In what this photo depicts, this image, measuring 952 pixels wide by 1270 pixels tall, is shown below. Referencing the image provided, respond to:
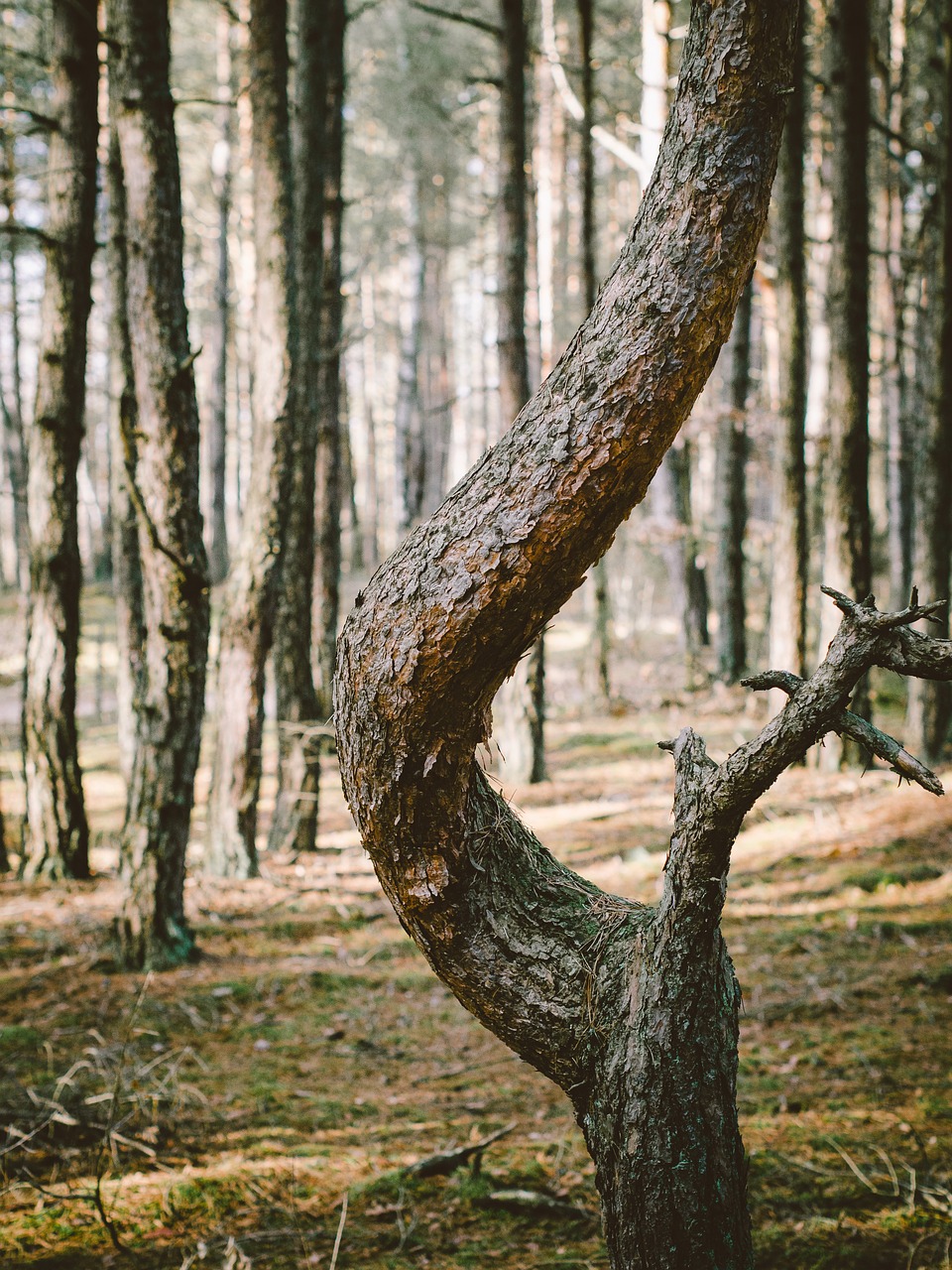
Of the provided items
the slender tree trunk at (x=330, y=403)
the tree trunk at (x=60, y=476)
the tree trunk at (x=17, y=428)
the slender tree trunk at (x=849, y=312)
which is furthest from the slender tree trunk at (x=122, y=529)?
the slender tree trunk at (x=849, y=312)

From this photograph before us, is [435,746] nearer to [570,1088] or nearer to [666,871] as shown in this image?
[666,871]

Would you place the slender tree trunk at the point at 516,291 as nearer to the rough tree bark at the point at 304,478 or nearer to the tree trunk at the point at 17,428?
the rough tree bark at the point at 304,478

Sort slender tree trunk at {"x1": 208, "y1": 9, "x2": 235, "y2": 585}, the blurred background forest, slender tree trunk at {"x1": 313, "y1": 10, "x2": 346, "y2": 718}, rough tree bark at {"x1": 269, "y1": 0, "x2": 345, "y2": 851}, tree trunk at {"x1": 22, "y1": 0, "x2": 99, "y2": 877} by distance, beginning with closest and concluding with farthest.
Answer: the blurred background forest, tree trunk at {"x1": 22, "y1": 0, "x2": 99, "y2": 877}, rough tree bark at {"x1": 269, "y1": 0, "x2": 345, "y2": 851}, slender tree trunk at {"x1": 313, "y1": 10, "x2": 346, "y2": 718}, slender tree trunk at {"x1": 208, "y1": 9, "x2": 235, "y2": 585}

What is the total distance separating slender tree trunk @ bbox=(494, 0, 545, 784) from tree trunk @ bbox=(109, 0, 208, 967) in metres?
4.62

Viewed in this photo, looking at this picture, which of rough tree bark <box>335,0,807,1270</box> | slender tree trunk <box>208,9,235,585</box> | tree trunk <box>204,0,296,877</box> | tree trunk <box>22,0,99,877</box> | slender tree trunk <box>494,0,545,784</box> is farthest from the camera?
slender tree trunk <box>208,9,235,585</box>

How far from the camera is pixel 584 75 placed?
11.4 metres

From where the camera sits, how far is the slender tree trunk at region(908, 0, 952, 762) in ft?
29.5

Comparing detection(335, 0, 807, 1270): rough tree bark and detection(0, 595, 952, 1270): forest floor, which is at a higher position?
detection(335, 0, 807, 1270): rough tree bark

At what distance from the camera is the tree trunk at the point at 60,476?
726 centimetres

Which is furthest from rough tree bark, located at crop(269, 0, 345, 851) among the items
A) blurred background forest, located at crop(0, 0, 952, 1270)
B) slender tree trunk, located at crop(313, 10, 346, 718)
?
slender tree trunk, located at crop(313, 10, 346, 718)

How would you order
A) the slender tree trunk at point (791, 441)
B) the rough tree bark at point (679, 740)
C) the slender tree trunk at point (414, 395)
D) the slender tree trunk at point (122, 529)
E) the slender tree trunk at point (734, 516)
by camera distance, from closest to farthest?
the rough tree bark at point (679, 740)
the slender tree trunk at point (122, 529)
the slender tree trunk at point (791, 441)
the slender tree trunk at point (734, 516)
the slender tree trunk at point (414, 395)

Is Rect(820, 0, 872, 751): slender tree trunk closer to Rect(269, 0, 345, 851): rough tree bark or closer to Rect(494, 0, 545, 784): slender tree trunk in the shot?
Rect(494, 0, 545, 784): slender tree trunk

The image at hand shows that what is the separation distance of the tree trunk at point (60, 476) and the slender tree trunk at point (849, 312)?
7243 millimetres

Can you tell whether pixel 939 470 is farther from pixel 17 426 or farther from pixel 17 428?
pixel 17 426
